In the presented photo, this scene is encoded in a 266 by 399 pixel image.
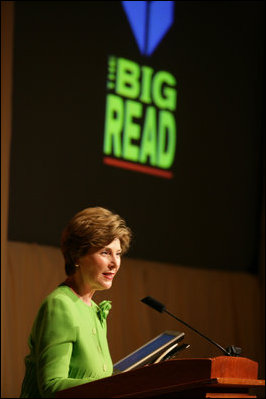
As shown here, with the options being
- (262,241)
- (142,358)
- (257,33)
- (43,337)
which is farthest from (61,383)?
(257,33)

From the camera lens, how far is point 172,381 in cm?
173

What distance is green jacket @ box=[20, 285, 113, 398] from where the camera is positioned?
6.26ft

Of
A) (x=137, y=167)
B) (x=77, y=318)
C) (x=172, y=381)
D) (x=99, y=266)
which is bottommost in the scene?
(x=172, y=381)

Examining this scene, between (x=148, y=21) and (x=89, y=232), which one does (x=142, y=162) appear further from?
(x=89, y=232)

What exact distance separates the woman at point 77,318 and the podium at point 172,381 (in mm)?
112

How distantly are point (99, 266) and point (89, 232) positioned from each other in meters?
0.10

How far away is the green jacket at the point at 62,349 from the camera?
1.91 meters

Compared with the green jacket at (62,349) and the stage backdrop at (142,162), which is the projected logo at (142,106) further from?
the green jacket at (62,349)

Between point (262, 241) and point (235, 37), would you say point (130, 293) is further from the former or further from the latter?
point (235, 37)

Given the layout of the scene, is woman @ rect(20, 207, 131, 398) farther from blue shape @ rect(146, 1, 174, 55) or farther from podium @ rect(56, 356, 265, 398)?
blue shape @ rect(146, 1, 174, 55)

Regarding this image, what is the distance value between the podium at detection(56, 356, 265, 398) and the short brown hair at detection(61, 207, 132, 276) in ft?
1.58

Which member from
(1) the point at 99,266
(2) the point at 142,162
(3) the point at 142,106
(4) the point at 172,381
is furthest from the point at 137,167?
(4) the point at 172,381

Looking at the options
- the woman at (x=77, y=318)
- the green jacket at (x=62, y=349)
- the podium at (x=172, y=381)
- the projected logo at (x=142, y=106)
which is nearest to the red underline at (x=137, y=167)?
the projected logo at (x=142, y=106)

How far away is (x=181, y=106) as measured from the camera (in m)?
5.26
